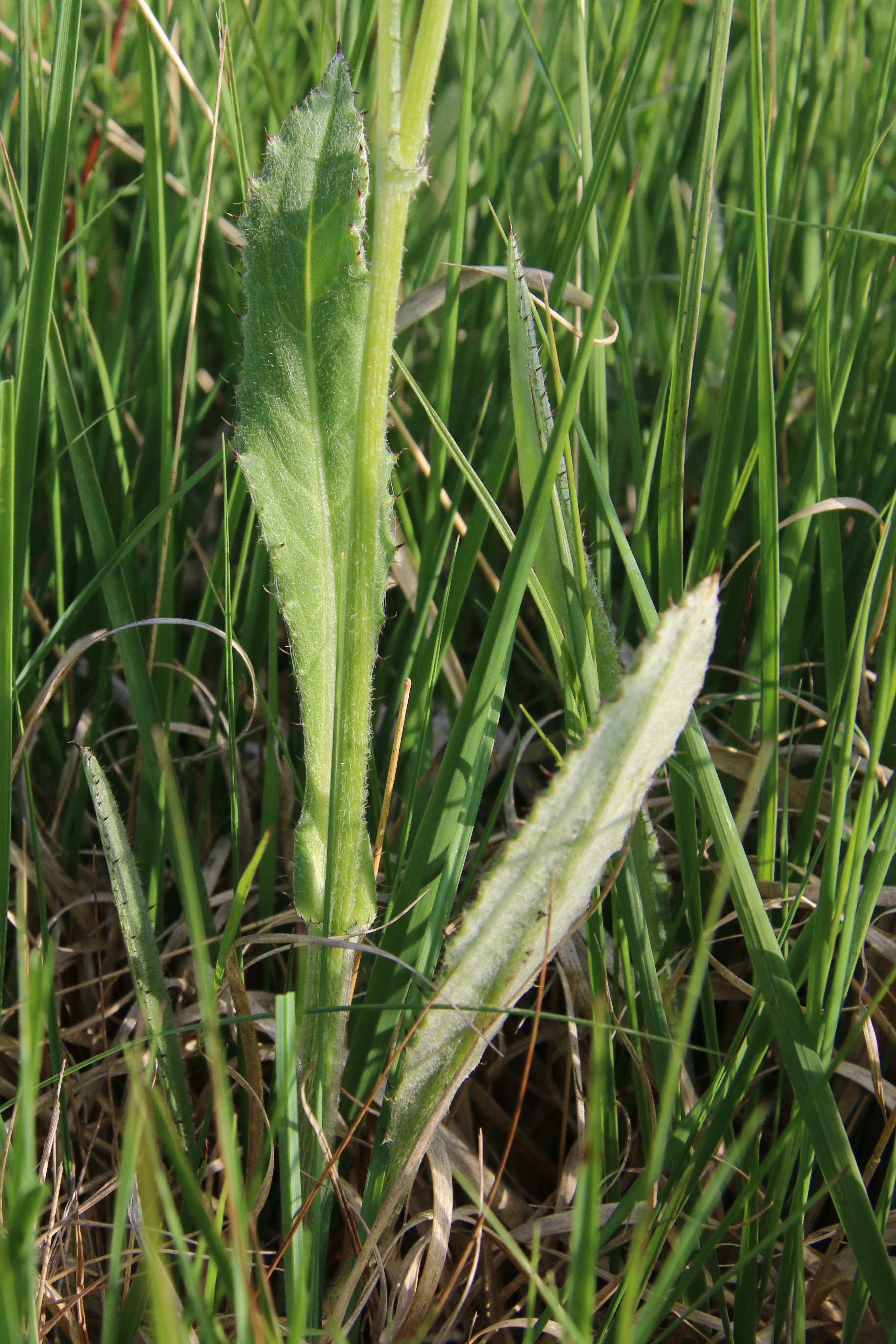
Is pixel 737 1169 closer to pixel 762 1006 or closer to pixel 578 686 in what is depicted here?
pixel 762 1006

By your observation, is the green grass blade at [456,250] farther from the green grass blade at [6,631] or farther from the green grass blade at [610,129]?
the green grass blade at [6,631]

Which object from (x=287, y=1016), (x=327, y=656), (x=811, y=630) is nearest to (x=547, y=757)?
(x=811, y=630)

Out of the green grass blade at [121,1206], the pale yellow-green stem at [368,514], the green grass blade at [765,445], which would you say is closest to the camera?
the green grass blade at [121,1206]

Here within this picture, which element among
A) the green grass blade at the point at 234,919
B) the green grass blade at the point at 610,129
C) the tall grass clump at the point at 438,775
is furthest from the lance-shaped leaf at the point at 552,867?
the green grass blade at the point at 610,129

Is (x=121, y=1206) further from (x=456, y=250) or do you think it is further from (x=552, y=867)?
(x=456, y=250)

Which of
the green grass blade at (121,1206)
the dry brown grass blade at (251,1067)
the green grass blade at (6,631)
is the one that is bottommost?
the dry brown grass blade at (251,1067)

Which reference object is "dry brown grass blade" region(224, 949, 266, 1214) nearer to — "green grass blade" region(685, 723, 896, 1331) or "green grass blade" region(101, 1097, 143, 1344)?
"green grass blade" region(101, 1097, 143, 1344)

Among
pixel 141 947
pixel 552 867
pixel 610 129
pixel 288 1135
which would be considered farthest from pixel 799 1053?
pixel 610 129
